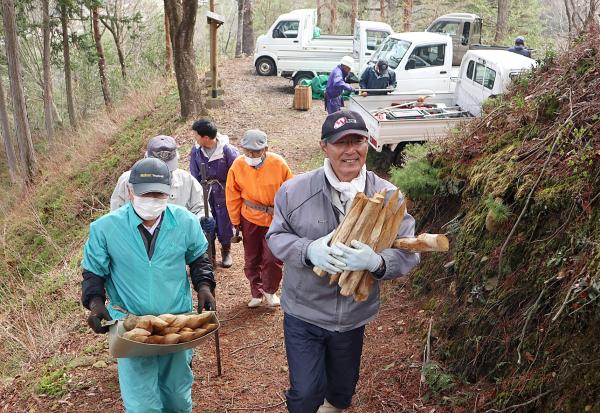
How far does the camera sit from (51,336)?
20.8 feet

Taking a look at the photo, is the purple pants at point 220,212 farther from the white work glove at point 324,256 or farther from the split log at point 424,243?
the split log at point 424,243

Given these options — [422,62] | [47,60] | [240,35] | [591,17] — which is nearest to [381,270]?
[591,17]

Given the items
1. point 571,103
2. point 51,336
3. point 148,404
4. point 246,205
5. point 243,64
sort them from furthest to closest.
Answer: point 243,64 → point 51,336 → point 246,205 → point 571,103 → point 148,404

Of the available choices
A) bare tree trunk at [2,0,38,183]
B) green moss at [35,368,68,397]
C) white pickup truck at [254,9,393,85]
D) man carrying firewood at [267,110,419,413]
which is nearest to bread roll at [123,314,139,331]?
man carrying firewood at [267,110,419,413]

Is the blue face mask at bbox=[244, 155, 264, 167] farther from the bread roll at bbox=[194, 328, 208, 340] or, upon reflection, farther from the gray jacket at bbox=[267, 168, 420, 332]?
the bread roll at bbox=[194, 328, 208, 340]

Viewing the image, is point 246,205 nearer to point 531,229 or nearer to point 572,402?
point 531,229

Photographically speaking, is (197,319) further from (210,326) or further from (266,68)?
(266,68)

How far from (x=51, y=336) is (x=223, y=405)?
2.72 m

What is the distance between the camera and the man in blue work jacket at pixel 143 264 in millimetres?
3436

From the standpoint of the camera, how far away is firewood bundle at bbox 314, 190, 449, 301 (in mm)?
3016

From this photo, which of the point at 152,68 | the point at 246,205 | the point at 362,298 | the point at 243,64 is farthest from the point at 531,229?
the point at 152,68

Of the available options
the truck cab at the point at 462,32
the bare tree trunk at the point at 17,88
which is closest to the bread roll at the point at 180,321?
the bare tree trunk at the point at 17,88

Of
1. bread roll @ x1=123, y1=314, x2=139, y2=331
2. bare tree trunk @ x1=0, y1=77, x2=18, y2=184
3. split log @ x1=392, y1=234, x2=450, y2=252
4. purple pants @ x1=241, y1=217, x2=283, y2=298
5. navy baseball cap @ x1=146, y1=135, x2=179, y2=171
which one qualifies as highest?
navy baseball cap @ x1=146, y1=135, x2=179, y2=171

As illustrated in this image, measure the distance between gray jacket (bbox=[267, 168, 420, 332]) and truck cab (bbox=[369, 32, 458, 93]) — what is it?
1145cm
